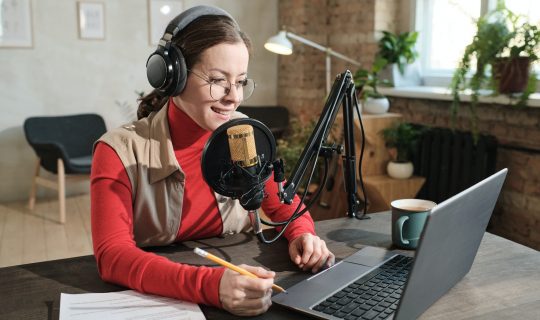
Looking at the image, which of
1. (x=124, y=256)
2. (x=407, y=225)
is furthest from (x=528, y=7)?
(x=124, y=256)

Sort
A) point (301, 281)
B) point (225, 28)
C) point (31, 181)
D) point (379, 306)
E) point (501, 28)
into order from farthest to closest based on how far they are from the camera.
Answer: point (31, 181) → point (501, 28) → point (225, 28) → point (301, 281) → point (379, 306)

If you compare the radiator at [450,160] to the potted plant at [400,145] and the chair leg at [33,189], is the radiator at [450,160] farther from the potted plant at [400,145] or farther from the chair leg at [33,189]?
the chair leg at [33,189]

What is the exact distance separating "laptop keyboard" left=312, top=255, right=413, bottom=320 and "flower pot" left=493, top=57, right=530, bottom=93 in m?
2.08

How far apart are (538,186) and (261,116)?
9.09ft

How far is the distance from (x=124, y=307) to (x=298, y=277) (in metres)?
0.35

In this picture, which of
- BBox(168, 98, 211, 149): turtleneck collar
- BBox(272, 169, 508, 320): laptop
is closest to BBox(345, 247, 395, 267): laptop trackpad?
BBox(272, 169, 508, 320): laptop

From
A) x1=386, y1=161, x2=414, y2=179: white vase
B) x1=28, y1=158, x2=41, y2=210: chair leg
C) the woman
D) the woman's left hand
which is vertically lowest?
x1=28, y1=158, x2=41, y2=210: chair leg

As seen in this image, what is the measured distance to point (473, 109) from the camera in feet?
10.0

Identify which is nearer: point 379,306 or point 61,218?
point 379,306

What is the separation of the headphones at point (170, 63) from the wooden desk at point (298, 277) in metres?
0.39

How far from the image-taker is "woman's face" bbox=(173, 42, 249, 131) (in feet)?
4.14

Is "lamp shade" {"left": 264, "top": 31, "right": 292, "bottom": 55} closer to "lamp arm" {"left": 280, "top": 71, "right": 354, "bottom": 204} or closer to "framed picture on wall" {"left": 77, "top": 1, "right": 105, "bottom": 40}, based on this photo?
"framed picture on wall" {"left": 77, "top": 1, "right": 105, "bottom": 40}

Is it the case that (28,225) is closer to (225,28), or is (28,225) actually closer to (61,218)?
(61,218)

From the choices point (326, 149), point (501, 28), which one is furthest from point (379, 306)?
point (501, 28)
